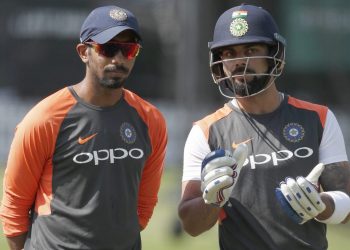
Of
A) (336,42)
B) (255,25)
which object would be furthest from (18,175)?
(336,42)

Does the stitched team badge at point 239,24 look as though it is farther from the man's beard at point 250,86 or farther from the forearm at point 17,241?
the forearm at point 17,241

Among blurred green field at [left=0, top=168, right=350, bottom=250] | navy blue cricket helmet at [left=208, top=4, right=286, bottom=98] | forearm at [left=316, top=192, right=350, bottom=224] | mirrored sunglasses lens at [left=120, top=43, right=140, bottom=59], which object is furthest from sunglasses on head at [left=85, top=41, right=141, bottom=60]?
blurred green field at [left=0, top=168, right=350, bottom=250]

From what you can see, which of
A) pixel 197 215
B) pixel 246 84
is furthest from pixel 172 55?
pixel 197 215

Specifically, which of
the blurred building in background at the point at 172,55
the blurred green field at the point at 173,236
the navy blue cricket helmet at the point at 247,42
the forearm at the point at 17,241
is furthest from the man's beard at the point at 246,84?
the blurred building in background at the point at 172,55

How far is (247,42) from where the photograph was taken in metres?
4.95

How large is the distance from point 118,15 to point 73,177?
0.93 metres

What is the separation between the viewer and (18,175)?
5238 mm

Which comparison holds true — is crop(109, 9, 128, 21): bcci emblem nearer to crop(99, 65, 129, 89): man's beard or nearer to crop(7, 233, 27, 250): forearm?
crop(99, 65, 129, 89): man's beard

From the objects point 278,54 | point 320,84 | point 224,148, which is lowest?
point 320,84

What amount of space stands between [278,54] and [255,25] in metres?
0.20

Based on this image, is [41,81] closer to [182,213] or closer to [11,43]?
[11,43]

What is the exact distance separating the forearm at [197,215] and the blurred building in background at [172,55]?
10769 millimetres

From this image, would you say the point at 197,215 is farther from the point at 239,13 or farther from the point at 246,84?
the point at 239,13

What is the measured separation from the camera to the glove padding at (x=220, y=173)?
14.9ft
